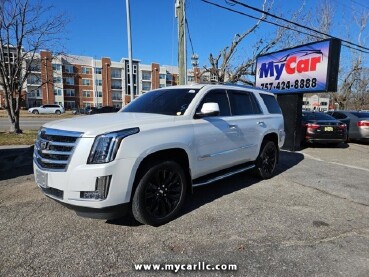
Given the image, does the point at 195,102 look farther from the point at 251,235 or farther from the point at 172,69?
the point at 172,69

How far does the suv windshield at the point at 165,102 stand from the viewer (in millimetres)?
4363

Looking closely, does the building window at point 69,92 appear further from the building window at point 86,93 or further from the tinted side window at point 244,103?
the tinted side window at point 244,103

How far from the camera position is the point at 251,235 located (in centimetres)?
357

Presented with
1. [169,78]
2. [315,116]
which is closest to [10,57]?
[315,116]

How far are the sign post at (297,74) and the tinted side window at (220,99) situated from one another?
607 cm

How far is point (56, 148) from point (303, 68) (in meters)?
9.36

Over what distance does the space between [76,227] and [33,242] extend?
0.52 m

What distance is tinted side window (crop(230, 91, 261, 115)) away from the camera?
206 inches

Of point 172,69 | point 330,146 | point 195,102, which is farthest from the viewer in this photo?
point 172,69

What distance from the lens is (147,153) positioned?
342cm

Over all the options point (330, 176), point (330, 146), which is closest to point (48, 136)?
point (330, 176)

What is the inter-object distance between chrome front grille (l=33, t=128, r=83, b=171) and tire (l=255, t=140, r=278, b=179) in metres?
3.90

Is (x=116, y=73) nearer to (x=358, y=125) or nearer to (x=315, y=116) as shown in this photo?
(x=358, y=125)

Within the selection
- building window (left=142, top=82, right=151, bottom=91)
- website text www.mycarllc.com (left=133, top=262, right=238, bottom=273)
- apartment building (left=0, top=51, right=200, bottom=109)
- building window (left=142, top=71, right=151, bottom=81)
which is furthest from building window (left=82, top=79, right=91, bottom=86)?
website text www.mycarllc.com (left=133, top=262, right=238, bottom=273)
